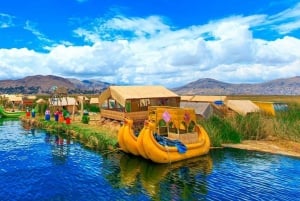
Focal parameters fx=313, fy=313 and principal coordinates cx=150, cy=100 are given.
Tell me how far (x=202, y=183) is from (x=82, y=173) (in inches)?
295

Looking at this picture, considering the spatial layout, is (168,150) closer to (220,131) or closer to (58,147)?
(220,131)

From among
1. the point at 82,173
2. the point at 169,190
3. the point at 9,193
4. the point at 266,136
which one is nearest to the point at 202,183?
the point at 169,190

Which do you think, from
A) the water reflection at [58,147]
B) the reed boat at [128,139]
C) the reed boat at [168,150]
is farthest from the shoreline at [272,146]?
the reed boat at [168,150]

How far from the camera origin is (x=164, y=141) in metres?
22.9

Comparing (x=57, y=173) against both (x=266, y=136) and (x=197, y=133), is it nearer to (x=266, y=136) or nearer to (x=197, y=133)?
(x=197, y=133)

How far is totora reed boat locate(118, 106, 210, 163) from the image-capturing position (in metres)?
21.6

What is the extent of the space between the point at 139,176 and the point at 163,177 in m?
1.50

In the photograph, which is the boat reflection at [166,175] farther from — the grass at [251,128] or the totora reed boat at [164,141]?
the grass at [251,128]

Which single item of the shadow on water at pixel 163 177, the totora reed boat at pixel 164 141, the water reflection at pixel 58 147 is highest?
the totora reed boat at pixel 164 141

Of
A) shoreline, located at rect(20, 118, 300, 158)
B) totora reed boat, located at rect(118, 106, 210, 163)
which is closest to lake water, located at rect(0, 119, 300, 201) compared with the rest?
totora reed boat, located at rect(118, 106, 210, 163)

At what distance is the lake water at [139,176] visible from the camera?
16125 mm

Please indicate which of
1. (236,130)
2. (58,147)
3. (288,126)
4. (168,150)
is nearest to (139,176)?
(168,150)

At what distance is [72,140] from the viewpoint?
31672 millimetres

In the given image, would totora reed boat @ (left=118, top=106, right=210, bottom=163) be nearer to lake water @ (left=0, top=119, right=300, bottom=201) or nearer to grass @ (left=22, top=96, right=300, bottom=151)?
lake water @ (left=0, top=119, right=300, bottom=201)
